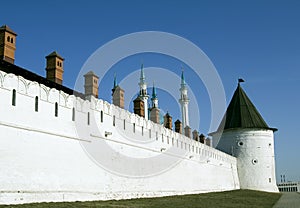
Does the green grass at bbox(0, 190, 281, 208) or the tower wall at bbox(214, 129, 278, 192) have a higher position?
the tower wall at bbox(214, 129, 278, 192)

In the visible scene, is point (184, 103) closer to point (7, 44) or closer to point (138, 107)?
point (138, 107)

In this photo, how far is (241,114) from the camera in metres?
39.1

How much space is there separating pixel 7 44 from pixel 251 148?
28264 mm

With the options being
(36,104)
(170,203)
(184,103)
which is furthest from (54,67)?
(184,103)

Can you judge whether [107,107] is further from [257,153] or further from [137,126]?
[257,153]

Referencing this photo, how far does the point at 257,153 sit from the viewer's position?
37.0 meters

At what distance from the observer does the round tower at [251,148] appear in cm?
3700

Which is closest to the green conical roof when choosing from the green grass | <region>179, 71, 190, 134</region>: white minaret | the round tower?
the round tower

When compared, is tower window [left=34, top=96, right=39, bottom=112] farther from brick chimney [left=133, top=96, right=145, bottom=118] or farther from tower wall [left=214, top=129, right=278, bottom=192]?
tower wall [left=214, top=129, right=278, bottom=192]

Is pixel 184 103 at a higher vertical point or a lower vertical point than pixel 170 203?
higher

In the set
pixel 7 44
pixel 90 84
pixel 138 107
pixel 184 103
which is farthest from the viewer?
pixel 184 103

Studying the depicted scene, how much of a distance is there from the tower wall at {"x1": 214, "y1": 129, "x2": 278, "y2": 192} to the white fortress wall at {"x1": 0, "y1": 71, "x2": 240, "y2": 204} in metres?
17.4

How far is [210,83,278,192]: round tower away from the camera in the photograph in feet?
121

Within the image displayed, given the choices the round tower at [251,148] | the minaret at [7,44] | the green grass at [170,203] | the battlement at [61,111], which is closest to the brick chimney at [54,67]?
the minaret at [7,44]
